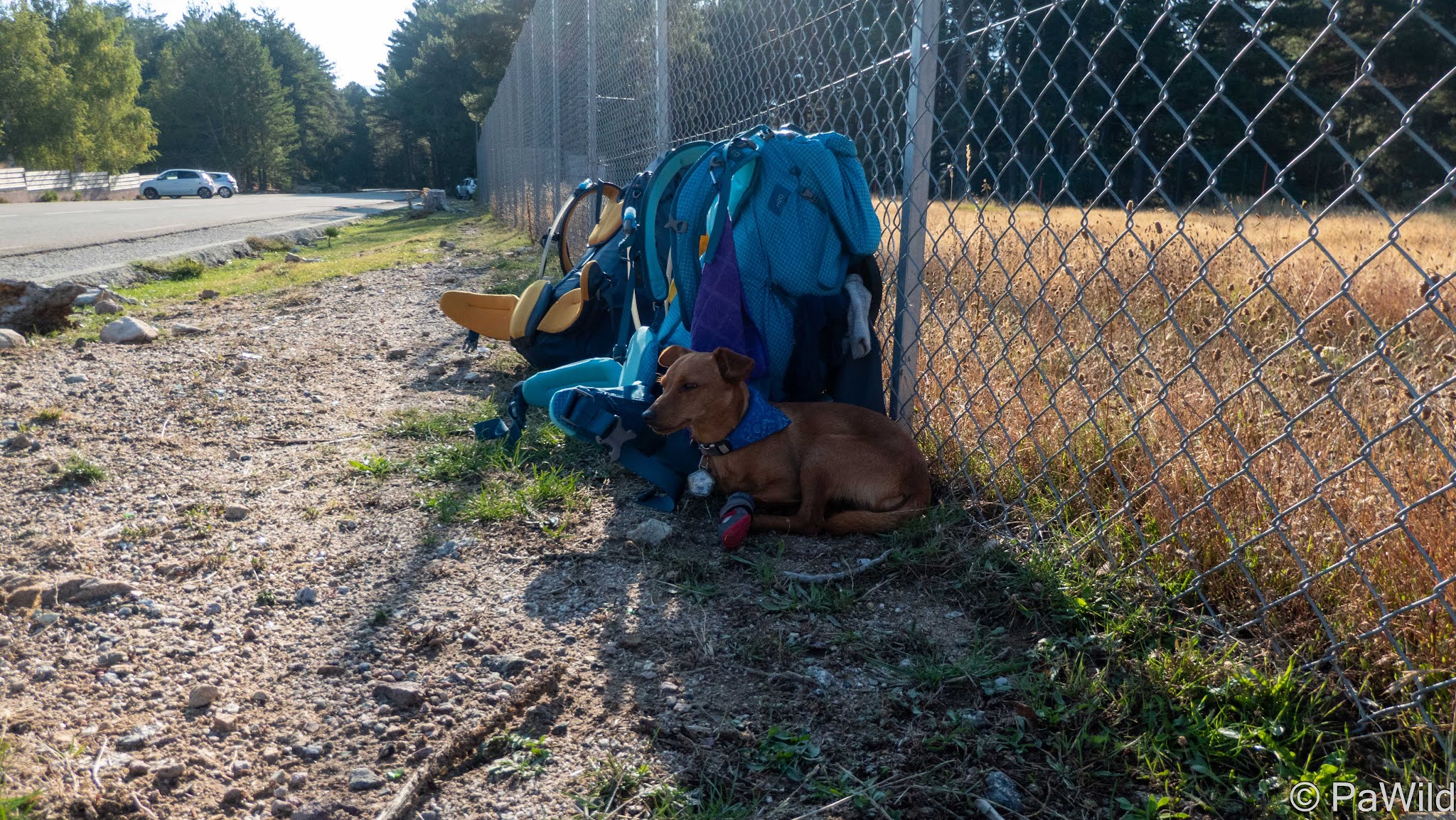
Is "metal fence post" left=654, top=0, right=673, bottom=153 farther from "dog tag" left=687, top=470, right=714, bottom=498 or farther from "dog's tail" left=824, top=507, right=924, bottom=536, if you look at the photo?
"dog's tail" left=824, top=507, right=924, bottom=536

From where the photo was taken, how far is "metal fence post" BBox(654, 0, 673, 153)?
520 centimetres

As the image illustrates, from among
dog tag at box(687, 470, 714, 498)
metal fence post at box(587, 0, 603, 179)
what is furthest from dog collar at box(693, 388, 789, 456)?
metal fence post at box(587, 0, 603, 179)

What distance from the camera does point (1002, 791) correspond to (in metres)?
1.62

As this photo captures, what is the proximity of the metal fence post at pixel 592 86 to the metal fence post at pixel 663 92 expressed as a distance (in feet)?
5.39

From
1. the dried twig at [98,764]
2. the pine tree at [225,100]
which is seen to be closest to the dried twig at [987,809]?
the dried twig at [98,764]

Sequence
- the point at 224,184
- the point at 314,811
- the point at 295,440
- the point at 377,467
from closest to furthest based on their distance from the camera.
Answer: the point at 314,811
the point at 377,467
the point at 295,440
the point at 224,184

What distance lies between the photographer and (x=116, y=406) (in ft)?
12.7

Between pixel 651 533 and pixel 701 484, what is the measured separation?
0.31 meters

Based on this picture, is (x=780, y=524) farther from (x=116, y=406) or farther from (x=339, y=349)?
(x=339, y=349)

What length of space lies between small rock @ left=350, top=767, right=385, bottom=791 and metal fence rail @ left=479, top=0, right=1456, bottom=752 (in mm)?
1761

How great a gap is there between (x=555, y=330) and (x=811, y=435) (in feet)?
5.55

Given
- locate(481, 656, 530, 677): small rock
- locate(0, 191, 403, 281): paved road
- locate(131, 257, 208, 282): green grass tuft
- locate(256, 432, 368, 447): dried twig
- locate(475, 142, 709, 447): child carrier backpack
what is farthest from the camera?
locate(0, 191, 403, 281): paved road

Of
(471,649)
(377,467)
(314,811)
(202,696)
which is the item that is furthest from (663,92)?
(314,811)

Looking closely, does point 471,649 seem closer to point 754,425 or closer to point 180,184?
point 754,425
